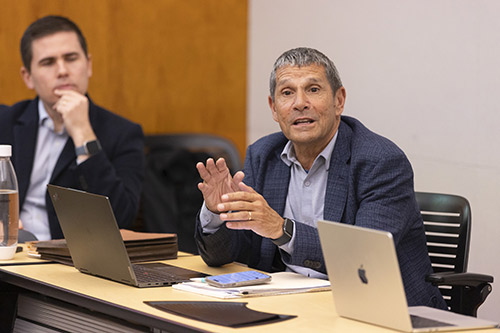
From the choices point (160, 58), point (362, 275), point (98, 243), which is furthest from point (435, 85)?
point (362, 275)

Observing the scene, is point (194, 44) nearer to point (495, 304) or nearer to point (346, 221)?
point (495, 304)

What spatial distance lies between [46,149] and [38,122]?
0.13m

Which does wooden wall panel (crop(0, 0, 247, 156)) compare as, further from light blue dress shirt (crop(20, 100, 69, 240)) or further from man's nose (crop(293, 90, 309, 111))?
man's nose (crop(293, 90, 309, 111))

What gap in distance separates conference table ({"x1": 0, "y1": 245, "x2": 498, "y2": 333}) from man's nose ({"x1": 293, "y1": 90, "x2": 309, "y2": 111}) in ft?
1.77

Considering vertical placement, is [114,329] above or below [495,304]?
above

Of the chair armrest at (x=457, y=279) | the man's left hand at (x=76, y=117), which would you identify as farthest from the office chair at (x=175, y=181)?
the chair armrest at (x=457, y=279)

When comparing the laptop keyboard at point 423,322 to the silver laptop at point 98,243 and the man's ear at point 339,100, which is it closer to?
the silver laptop at point 98,243

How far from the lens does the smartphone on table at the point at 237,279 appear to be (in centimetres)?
205

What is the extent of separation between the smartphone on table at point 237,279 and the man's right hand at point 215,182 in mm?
283

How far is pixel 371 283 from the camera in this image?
1654mm

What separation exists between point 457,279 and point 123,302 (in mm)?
978

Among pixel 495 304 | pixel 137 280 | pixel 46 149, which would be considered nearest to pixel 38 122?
pixel 46 149

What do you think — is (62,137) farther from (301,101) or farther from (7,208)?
(301,101)

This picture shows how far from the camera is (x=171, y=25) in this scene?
16.2 ft
